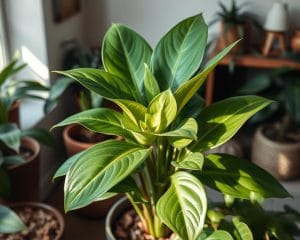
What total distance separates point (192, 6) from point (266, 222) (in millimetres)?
1484

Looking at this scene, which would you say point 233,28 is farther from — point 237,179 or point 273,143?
point 237,179

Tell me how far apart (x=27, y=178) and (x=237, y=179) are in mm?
928

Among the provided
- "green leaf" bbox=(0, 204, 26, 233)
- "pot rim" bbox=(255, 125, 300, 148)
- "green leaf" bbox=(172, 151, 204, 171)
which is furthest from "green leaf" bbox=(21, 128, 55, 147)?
"pot rim" bbox=(255, 125, 300, 148)

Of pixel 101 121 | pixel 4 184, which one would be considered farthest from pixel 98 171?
pixel 4 184

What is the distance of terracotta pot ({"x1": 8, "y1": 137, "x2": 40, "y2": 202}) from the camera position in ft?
4.98

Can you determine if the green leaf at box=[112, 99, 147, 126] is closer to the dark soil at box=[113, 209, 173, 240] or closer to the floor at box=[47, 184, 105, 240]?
the dark soil at box=[113, 209, 173, 240]

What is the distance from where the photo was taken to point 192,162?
830 mm

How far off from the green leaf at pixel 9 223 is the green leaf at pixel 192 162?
0.60m

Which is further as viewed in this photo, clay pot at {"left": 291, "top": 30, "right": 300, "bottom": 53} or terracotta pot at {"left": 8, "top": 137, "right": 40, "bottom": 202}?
clay pot at {"left": 291, "top": 30, "right": 300, "bottom": 53}

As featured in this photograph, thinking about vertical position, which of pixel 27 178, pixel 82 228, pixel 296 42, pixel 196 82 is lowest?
pixel 82 228

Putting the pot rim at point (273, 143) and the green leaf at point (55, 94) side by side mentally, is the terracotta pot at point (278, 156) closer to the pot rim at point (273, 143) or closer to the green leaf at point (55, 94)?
the pot rim at point (273, 143)

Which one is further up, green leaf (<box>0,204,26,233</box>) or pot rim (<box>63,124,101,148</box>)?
green leaf (<box>0,204,26,233</box>)

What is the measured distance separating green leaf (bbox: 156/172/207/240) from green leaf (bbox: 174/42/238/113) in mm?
158

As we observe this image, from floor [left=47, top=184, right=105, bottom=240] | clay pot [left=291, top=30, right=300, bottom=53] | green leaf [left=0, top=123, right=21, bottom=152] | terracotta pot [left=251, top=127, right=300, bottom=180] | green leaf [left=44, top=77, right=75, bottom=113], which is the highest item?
clay pot [left=291, top=30, right=300, bottom=53]
